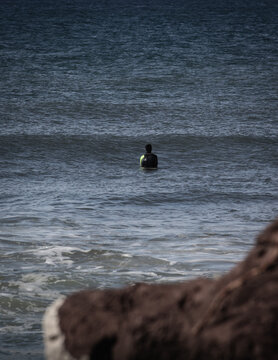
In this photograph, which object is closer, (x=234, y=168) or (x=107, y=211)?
(x=107, y=211)

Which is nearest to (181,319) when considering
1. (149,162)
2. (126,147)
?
(149,162)

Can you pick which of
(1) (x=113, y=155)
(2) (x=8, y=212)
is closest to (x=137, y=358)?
(2) (x=8, y=212)

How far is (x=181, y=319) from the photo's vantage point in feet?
3.85

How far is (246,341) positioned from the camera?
1062 mm

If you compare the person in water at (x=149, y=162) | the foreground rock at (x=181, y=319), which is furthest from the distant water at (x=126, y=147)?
the foreground rock at (x=181, y=319)

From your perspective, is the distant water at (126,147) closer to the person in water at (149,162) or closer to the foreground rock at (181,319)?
the person in water at (149,162)

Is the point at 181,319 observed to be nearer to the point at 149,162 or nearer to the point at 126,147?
the point at 149,162

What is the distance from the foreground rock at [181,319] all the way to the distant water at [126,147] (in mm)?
2682

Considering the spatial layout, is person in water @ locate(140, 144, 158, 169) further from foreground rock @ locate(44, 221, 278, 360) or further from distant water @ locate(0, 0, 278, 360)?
foreground rock @ locate(44, 221, 278, 360)

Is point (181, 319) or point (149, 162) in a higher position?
point (181, 319)

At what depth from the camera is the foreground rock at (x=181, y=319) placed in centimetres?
107

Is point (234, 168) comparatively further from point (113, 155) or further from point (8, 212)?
point (8, 212)

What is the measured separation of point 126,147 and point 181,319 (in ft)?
65.8

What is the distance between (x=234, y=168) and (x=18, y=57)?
68.6 ft
